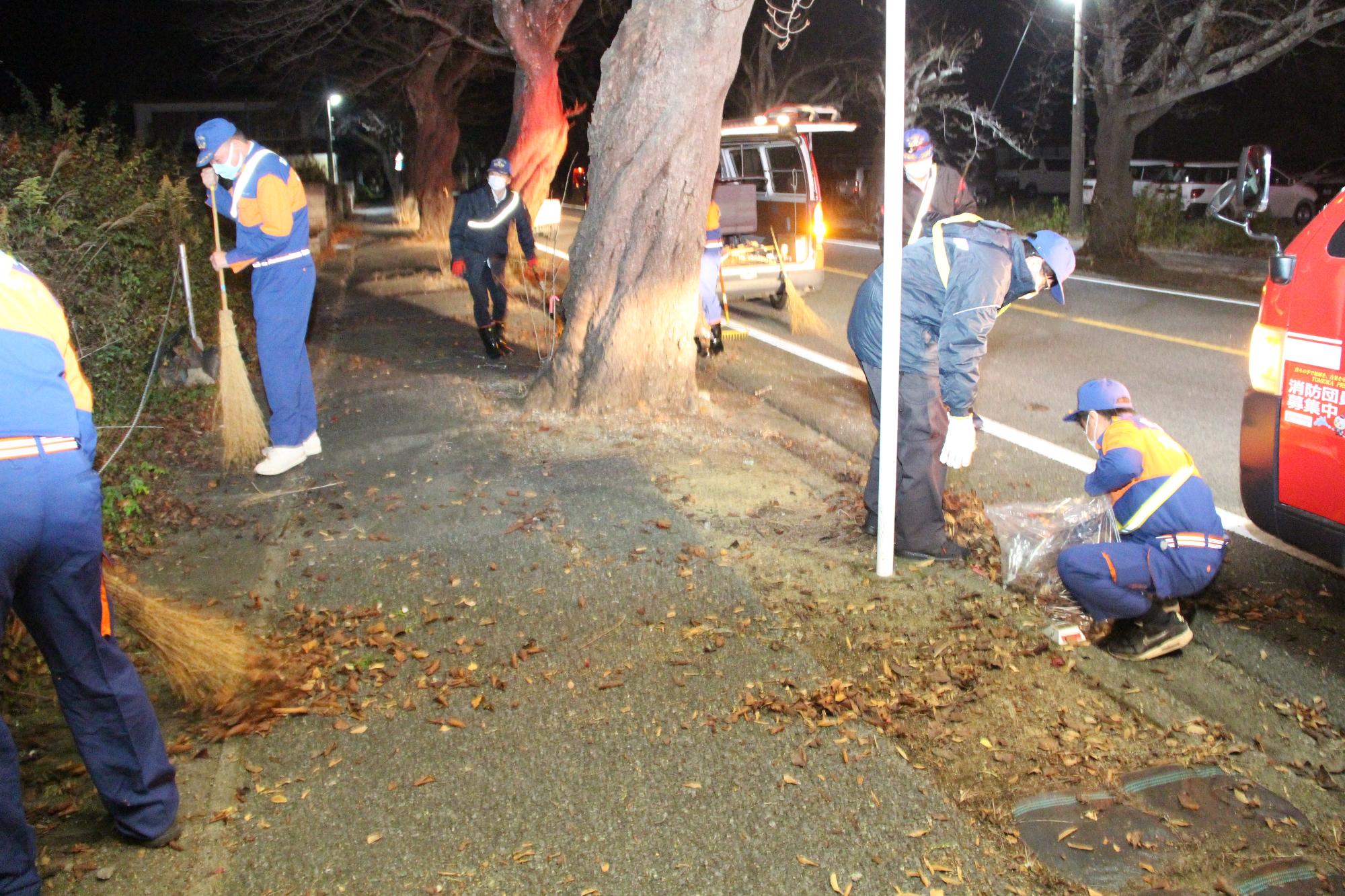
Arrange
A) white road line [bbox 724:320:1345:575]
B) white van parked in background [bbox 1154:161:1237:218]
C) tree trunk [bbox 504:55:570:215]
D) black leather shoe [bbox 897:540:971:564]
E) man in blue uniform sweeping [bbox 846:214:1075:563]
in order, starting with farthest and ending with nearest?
white van parked in background [bbox 1154:161:1237:218] < tree trunk [bbox 504:55:570:215] < white road line [bbox 724:320:1345:575] < black leather shoe [bbox 897:540:971:564] < man in blue uniform sweeping [bbox 846:214:1075:563]

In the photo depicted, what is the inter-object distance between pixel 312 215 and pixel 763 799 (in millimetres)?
21899

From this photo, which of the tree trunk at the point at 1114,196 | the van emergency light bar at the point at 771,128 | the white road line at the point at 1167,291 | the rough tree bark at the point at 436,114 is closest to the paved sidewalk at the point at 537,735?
the van emergency light bar at the point at 771,128

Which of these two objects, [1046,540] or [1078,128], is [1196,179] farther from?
[1046,540]

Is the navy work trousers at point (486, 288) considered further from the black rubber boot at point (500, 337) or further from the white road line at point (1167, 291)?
the white road line at point (1167, 291)

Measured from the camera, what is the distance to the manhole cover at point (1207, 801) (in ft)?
11.2

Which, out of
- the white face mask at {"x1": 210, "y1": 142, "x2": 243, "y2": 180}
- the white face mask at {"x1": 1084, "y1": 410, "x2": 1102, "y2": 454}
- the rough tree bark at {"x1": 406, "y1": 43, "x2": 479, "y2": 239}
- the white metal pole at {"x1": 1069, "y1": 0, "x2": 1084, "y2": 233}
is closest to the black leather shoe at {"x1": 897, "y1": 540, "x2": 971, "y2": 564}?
the white face mask at {"x1": 1084, "y1": 410, "x2": 1102, "y2": 454}

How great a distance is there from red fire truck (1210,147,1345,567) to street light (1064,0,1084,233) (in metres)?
16.4

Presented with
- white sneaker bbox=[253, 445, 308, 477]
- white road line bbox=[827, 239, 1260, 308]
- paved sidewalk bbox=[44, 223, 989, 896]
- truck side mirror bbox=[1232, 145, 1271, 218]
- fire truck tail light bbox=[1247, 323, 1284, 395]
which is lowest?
paved sidewalk bbox=[44, 223, 989, 896]

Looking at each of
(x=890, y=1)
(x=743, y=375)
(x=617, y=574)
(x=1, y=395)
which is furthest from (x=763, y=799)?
(x=743, y=375)

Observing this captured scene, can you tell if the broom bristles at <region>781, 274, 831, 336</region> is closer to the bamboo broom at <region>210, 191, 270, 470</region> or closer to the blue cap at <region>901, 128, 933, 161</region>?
the blue cap at <region>901, 128, 933, 161</region>

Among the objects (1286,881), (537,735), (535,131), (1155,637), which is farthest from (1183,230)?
(537,735)

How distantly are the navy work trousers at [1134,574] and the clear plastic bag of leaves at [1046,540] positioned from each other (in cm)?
32

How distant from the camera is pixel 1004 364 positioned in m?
10.4

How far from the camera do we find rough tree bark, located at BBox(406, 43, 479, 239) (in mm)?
30250
